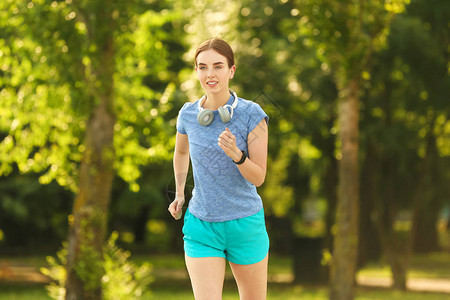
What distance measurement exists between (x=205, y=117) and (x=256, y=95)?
1.48ft

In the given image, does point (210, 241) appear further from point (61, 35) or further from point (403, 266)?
point (403, 266)

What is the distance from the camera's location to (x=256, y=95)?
3934mm

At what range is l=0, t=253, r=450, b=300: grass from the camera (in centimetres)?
1847

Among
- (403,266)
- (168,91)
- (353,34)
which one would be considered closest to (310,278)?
(403,266)

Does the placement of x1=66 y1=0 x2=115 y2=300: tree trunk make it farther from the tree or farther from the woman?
the woman

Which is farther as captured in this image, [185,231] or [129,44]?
[129,44]

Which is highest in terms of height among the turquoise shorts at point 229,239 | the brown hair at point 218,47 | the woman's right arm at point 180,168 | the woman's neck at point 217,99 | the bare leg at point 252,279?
the brown hair at point 218,47

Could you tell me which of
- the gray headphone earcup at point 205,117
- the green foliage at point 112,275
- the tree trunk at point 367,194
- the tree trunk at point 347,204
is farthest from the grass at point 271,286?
the gray headphone earcup at point 205,117

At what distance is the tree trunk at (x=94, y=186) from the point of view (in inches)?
405

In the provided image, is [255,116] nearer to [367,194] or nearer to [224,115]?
[224,115]

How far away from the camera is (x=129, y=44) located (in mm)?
10656

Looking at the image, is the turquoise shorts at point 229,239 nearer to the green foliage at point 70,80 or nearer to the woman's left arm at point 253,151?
the woman's left arm at point 253,151

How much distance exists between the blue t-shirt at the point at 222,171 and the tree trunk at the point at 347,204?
26.3 feet

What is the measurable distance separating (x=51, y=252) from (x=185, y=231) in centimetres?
3185
